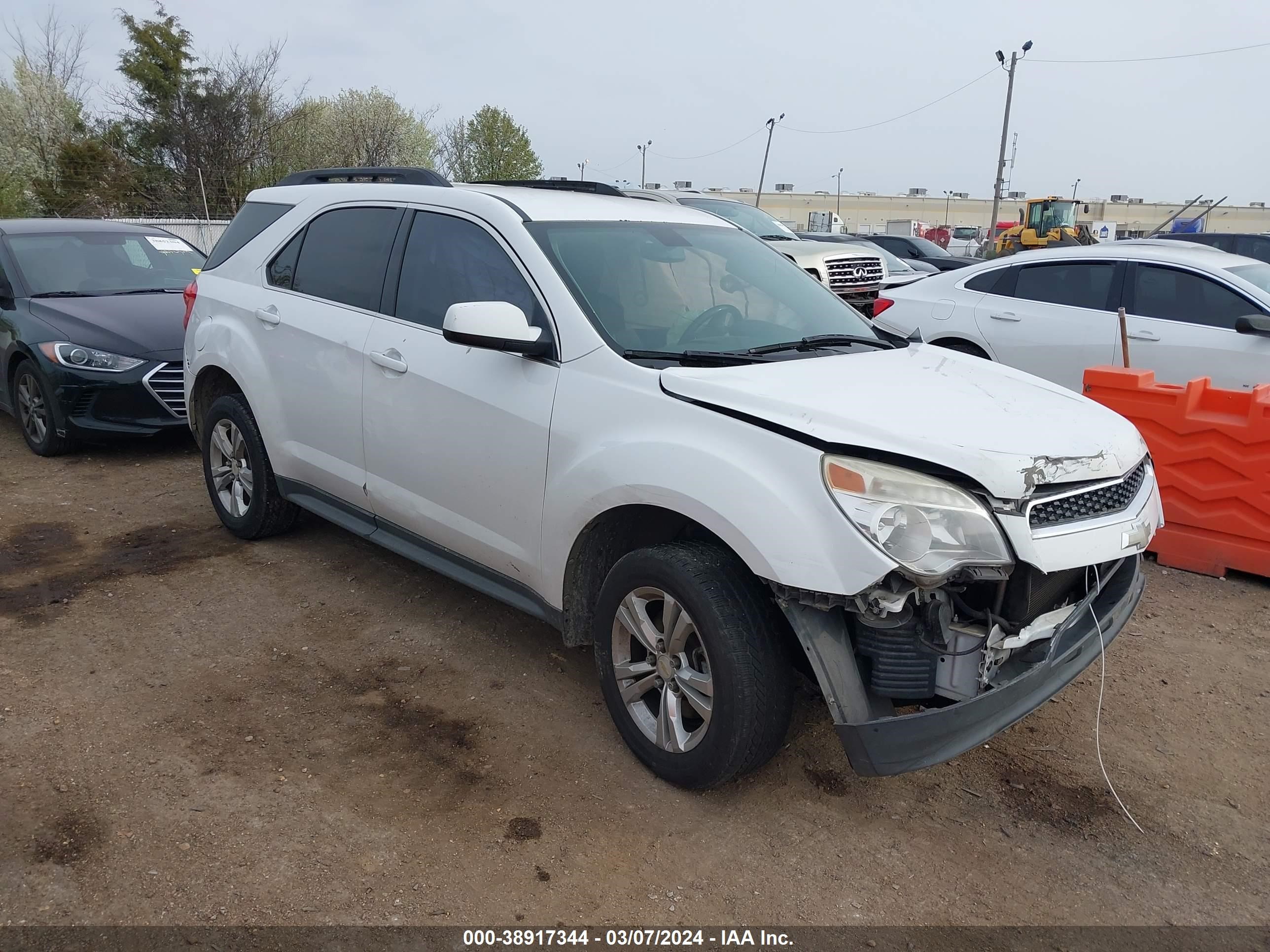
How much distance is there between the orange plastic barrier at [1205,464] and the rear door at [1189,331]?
149 cm

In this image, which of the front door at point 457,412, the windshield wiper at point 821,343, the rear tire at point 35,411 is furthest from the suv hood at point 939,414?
the rear tire at point 35,411

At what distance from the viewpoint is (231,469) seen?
5.48 meters

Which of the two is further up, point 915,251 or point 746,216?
point 746,216

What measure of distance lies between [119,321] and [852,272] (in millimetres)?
8357

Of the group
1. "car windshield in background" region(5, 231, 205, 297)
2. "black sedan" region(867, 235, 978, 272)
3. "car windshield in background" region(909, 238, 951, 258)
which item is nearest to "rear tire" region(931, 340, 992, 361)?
"car windshield in background" region(5, 231, 205, 297)

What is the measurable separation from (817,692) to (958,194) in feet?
347

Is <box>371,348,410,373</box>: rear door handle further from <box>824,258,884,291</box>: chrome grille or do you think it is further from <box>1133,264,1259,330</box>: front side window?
<box>824,258,884,291</box>: chrome grille

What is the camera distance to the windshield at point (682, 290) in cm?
362

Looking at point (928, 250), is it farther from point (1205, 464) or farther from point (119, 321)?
point (119, 321)

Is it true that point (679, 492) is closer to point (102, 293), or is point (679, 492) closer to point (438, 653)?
point (438, 653)

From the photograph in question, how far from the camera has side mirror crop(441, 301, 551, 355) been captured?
11.2ft

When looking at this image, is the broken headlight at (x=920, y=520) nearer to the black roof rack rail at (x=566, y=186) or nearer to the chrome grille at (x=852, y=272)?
the black roof rack rail at (x=566, y=186)

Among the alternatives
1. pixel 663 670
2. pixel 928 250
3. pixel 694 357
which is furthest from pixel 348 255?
pixel 928 250

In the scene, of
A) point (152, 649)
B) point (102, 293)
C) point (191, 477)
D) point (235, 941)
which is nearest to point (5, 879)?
point (235, 941)
